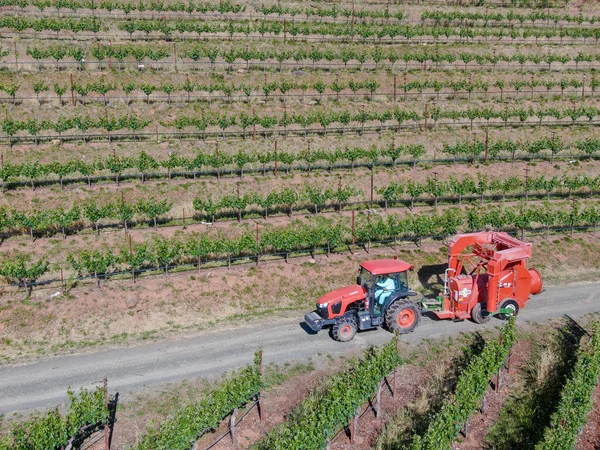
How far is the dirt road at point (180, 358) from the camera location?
21.7 m

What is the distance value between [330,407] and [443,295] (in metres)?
9.53

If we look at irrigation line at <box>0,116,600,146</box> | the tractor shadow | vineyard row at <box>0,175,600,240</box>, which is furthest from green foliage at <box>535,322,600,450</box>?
irrigation line at <box>0,116,600,146</box>

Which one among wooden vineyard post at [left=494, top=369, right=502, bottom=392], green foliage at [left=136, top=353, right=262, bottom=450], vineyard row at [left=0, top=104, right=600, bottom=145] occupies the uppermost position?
vineyard row at [left=0, top=104, right=600, bottom=145]

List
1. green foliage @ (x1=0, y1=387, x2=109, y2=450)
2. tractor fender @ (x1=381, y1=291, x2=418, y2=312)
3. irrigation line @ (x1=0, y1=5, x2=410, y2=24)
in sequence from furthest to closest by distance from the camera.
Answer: irrigation line @ (x1=0, y1=5, x2=410, y2=24) < tractor fender @ (x1=381, y1=291, x2=418, y2=312) < green foliage @ (x1=0, y1=387, x2=109, y2=450)

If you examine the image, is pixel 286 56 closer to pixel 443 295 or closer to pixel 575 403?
pixel 443 295

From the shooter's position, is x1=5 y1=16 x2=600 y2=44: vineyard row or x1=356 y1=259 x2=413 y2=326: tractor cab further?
x1=5 y1=16 x2=600 y2=44: vineyard row

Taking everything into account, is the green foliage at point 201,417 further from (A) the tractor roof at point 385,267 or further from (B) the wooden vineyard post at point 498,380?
(B) the wooden vineyard post at point 498,380

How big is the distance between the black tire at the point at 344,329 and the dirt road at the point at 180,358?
0.80 feet

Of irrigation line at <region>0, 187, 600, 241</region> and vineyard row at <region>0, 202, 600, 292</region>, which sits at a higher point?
irrigation line at <region>0, 187, 600, 241</region>

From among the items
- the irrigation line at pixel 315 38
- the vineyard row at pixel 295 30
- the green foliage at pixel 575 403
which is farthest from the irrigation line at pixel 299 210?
the vineyard row at pixel 295 30

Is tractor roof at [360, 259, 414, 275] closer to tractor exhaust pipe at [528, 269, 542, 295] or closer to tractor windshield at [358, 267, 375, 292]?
tractor windshield at [358, 267, 375, 292]

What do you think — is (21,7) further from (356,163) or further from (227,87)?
(356,163)

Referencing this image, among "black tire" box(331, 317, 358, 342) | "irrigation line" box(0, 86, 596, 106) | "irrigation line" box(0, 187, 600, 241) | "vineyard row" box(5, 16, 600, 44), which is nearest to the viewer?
"black tire" box(331, 317, 358, 342)

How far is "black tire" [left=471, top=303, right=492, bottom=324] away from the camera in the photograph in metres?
25.9
